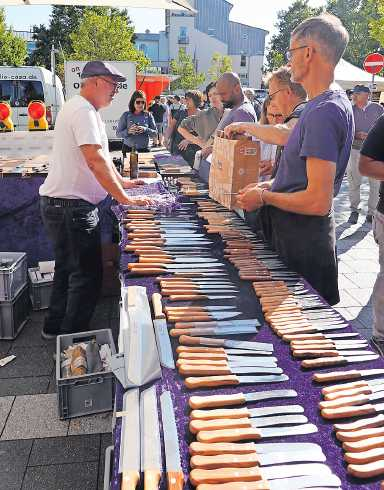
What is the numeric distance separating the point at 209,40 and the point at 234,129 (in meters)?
68.1

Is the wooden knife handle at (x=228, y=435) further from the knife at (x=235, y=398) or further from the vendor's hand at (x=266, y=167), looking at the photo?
the vendor's hand at (x=266, y=167)

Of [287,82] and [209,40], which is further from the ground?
[209,40]

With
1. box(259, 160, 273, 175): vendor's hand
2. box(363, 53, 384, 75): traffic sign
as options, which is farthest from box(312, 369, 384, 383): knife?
box(363, 53, 384, 75): traffic sign

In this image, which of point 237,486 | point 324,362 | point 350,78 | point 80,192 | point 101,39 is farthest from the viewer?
point 101,39

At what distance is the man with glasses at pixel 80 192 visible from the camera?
3.04 metres

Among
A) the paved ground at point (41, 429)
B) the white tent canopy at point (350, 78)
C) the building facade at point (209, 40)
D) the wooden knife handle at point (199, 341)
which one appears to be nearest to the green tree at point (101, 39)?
the white tent canopy at point (350, 78)

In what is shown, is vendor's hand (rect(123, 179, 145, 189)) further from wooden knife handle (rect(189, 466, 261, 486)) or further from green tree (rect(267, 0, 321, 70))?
green tree (rect(267, 0, 321, 70))

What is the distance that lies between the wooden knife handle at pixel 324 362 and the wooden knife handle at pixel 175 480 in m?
0.60

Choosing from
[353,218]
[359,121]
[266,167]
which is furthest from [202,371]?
[359,121]

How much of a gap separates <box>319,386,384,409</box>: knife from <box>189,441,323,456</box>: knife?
0.15 metres

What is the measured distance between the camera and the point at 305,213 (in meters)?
2.23

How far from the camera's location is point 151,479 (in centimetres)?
111

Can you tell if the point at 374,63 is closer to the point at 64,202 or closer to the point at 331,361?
the point at 64,202

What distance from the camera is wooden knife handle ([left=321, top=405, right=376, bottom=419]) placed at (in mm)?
1326
